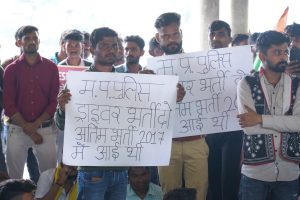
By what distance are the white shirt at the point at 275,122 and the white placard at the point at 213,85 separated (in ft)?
1.75

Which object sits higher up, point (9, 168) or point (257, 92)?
point (257, 92)

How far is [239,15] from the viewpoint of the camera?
27.7ft

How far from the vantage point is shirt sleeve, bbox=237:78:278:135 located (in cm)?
319

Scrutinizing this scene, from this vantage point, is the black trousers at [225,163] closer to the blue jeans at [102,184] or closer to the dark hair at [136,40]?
the dark hair at [136,40]

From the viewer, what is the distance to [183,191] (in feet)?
10.8

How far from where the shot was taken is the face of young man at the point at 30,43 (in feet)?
14.0

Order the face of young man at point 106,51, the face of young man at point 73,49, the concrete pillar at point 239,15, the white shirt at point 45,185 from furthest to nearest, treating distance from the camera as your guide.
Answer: the concrete pillar at point 239,15 < the face of young man at point 73,49 < the white shirt at point 45,185 < the face of young man at point 106,51

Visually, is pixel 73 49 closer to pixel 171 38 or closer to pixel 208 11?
pixel 171 38

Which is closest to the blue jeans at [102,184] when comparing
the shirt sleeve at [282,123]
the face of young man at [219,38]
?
the shirt sleeve at [282,123]

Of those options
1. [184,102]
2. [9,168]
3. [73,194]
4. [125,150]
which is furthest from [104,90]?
[9,168]

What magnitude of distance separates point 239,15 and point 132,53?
4.30 meters

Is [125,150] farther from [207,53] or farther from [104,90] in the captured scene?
[207,53]

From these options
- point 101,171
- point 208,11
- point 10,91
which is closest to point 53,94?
point 10,91

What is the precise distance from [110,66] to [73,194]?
3.77ft
